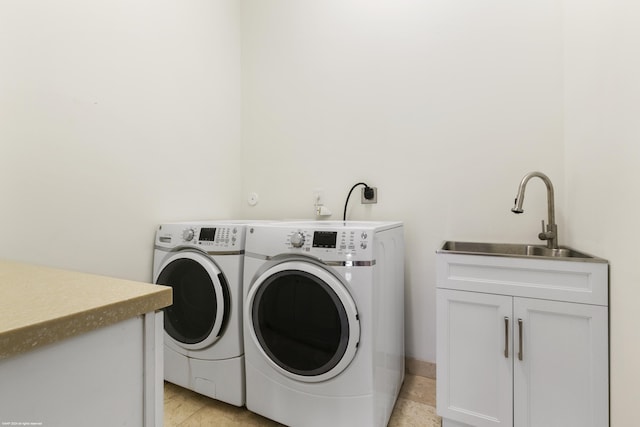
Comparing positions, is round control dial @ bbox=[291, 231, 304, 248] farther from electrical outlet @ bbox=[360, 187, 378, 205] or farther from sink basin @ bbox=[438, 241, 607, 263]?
electrical outlet @ bbox=[360, 187, 378, 205]

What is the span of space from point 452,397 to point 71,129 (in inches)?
78.9

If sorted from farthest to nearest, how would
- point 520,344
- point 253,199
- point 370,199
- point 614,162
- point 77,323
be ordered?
point 253,199 < point 370,199 < point 520,344 < point 614,162 < point 77,323

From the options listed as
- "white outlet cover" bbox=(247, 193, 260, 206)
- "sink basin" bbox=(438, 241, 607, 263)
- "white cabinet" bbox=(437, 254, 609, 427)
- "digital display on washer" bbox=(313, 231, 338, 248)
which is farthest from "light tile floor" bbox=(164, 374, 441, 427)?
"white outlet cover" bbox=(247, 193, 260, 206)

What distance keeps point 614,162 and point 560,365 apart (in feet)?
2.33

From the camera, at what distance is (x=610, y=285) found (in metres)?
0.98

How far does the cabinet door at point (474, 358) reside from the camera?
112cm

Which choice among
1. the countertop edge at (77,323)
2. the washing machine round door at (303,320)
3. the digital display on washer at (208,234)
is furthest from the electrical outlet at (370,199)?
the countertop edge at (77,323)

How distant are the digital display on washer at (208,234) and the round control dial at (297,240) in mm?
457

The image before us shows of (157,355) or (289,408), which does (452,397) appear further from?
(157,355)

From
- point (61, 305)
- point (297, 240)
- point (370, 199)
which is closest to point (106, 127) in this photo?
point (297, 240)

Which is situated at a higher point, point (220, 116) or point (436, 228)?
point (220, 116)

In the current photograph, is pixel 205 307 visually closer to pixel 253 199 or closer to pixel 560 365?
pixel 253 199

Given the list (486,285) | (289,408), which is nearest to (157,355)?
(289,408)

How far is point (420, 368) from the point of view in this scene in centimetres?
171
